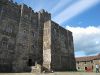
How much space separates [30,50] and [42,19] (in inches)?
388

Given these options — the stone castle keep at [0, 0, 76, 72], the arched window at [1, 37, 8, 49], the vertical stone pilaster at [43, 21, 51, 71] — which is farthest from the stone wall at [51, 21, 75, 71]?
the arched window at [1, 37, 8, 49]

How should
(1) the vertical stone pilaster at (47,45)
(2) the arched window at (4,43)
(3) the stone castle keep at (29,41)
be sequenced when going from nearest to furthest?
1. (2) the arched window at (4,43)
2. (3) the stone castle keep at (29,41)
3. (1) the vertical stone pilaster at (47,45)

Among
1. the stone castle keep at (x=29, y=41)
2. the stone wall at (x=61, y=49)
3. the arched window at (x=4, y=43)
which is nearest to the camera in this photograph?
the arched window at (x=4, y=43)

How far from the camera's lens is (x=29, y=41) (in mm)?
A: 33062

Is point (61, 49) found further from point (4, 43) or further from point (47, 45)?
point (4, 43)

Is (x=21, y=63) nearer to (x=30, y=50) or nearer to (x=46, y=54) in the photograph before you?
(x=30, y=50)

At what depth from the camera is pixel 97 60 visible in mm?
56875

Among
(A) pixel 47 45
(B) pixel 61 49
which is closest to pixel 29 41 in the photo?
(A) pixel 47 45

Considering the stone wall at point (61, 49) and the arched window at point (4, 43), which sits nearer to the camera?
the arched window at point (4, 43)

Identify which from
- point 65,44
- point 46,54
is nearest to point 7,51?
point 46,54

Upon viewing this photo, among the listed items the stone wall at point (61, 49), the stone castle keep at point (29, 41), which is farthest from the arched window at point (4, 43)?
the stone wall at point (61, 49)

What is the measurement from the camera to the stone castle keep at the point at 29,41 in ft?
92.7

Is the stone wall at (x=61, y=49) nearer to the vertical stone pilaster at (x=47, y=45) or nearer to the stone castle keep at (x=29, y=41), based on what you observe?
the stone castle keep at (x=29, y=41)

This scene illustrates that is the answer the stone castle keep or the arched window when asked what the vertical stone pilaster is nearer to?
the stone castle keep
